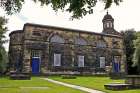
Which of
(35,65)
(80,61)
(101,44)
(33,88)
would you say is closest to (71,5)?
(33,88)

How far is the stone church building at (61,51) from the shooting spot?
3591 centimetres

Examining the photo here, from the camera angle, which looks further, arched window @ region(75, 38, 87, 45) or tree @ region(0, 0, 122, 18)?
arched window @ region(75, 38, 87, 45)

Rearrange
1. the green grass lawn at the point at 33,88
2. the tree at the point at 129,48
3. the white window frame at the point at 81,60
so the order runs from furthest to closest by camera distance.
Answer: the tree at the point at 129,48 → the white window frame at the point at 81,60 → the green grass lawn at the point at 33,88

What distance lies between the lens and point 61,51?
38.4m

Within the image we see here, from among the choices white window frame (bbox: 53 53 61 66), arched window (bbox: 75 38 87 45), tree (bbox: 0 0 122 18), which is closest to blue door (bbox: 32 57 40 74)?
white window frame (bbox: 53 53 61 66)

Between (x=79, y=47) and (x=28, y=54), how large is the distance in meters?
9.18

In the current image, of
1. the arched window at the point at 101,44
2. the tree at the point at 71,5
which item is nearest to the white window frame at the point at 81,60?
the arched window at the point at 101,44

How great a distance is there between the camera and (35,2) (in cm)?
692

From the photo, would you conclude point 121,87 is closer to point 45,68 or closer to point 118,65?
point 45,68

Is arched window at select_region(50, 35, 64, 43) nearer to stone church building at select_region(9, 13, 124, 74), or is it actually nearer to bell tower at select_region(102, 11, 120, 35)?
stone church building at select_region(9, 13, 124, 74)

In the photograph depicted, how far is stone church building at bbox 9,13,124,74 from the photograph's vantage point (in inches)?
1414

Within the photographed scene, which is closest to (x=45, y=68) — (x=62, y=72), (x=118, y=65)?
(x=62, y=72)

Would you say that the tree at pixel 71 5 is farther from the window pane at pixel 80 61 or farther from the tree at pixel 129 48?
the tree at pixel 129 48

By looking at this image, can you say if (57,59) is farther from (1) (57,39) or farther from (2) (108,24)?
(2) (108,24)
